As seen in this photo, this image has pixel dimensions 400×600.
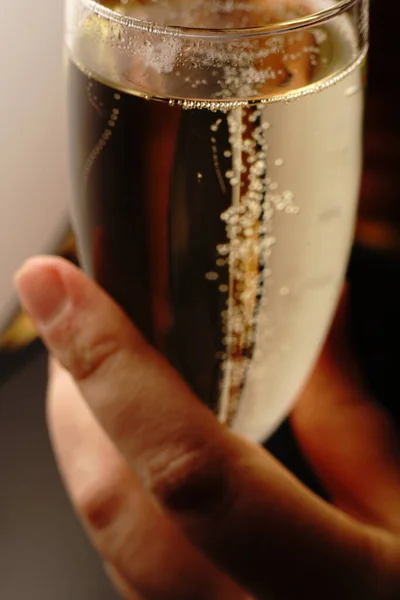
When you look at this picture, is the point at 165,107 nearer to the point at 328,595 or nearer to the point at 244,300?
the point at 244,300

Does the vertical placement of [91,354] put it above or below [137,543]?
above

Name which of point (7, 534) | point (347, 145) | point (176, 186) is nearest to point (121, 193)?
point (176, 186)

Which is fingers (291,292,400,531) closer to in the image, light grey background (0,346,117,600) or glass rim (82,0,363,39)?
light grey background (0,346,117,600)

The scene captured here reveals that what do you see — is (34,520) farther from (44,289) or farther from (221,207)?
(221,207)

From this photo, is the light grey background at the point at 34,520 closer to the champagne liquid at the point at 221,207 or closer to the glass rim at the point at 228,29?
the champagne liquid at the point at 221,207

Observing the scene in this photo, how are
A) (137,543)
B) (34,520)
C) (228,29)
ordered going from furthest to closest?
(34,520)
(137,543)
(228,29)

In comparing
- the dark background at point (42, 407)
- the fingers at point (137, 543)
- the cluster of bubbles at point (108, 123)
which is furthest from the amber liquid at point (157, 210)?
the dark background at point (42, 407)

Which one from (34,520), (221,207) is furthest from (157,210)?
(34,520)

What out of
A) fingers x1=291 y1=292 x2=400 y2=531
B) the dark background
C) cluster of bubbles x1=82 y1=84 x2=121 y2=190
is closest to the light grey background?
the dark background
